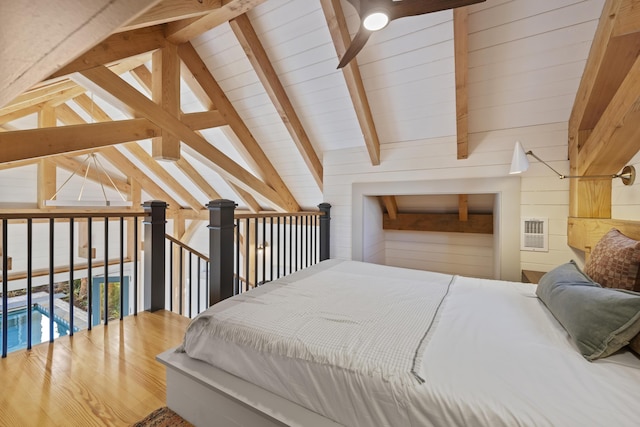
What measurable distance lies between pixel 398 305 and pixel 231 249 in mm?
1271

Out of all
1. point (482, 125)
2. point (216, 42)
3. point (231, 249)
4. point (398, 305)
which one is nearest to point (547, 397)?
point (398, 305)

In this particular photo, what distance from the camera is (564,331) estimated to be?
110cm

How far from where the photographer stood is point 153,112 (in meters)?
2.71

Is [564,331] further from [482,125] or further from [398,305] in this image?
[482,125]

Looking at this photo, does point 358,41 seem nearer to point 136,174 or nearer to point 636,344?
point 636,344

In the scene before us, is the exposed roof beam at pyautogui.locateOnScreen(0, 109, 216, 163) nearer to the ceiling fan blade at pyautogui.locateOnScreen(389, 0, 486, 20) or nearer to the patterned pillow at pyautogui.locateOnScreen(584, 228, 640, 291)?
the ceiling fan blade at pyautogui.locateOnScreen(389, 0, 486, 20)

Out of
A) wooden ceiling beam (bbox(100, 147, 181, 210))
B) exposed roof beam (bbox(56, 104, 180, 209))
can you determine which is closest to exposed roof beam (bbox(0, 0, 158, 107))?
exposed roof beam (bbox(56, 104, 180, 209))

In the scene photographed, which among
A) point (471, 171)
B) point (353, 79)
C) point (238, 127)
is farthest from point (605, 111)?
point (238, 127)

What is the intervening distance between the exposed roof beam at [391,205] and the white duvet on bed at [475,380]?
2.48 meters

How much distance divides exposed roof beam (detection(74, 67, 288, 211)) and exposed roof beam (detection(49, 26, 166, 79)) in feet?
0.26

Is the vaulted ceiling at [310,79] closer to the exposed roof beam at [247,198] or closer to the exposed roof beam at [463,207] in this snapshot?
the exposed roof beam at [463,207]

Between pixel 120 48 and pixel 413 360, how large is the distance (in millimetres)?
3165

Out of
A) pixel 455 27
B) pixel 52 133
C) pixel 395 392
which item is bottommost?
pixel 395 392

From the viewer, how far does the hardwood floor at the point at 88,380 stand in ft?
4.18
